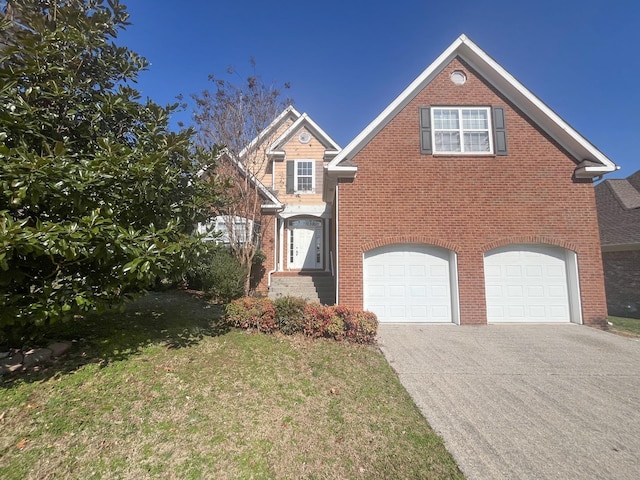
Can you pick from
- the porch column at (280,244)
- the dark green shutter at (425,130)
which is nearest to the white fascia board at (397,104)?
the dark green shutter at (425,130)

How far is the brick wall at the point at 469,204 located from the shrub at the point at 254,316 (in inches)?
118

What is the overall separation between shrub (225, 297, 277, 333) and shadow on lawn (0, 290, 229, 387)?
14.8 inches

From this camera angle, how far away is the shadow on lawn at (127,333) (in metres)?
4.71

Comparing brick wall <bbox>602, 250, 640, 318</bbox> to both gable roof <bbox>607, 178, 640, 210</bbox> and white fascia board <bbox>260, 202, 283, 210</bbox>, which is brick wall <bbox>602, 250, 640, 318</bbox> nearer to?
gable roof <bbox>607, 178, 640, 210</bbox>

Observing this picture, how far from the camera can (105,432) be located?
3330 mm

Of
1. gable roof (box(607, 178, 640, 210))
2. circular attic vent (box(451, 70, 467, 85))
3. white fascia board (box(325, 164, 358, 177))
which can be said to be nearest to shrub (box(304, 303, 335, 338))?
white fascia board (box(325, 164, 358, 177))

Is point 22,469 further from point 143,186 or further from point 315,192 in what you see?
point 315,192

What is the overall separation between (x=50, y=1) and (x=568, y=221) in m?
13.5

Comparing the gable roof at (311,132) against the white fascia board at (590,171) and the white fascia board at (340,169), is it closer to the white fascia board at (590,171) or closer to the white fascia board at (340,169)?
the white fascia board at (340,169)

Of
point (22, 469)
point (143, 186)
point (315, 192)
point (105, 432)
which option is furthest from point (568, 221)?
point (22, 469)

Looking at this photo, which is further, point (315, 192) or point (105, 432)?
point (315, 192)

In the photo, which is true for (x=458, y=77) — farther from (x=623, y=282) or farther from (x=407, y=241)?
(x=623, y=282)

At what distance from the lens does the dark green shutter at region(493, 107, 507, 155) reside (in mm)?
9719

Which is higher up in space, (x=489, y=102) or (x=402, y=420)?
(x=489, y=102)
